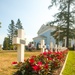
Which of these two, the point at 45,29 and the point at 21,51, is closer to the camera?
the point at 21,51

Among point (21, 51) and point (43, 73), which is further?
point (21, 51)

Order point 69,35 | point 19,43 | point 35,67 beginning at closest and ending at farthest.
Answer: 1. point 35,67
2. point 19,43
3. point 69,35

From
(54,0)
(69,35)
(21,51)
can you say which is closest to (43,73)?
(21,51)

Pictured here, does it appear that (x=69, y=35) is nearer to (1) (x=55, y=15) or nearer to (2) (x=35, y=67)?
(1) (x=55, y=15)

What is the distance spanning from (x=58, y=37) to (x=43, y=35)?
65.2ft

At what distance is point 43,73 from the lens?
586 cm

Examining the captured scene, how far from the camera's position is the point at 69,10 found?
4266 cm

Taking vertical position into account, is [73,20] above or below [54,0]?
below

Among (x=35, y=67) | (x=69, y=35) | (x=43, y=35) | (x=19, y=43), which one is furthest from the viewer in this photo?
(x=43, y=35)

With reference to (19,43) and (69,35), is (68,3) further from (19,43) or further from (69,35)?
(19,43)

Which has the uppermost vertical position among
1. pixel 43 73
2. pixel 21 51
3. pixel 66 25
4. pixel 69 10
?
pixel 69 10

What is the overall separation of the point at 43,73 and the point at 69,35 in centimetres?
3629

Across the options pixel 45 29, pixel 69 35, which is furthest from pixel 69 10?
pixel 45 29

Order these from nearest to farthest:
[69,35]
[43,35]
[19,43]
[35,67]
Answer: [35,67], [19,43], [69,35], [43,35]
